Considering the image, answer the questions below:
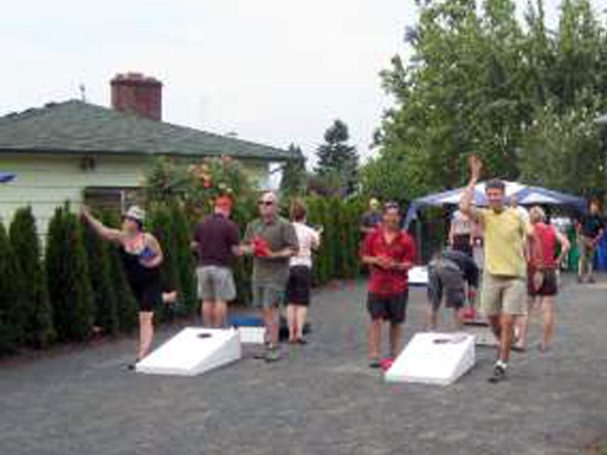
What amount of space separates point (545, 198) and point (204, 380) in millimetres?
16826

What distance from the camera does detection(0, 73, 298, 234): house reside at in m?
20.5

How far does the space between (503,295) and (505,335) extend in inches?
16.0

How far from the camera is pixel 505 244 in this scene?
11609 mm

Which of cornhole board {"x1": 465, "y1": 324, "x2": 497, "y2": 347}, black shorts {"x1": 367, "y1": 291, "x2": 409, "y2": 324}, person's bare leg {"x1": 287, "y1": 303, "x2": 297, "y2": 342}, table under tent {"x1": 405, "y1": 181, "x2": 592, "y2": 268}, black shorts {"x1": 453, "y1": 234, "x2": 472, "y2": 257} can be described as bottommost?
cornhole board {"x1": 465, "y1": 324, "x2": 497, "y2": 347}

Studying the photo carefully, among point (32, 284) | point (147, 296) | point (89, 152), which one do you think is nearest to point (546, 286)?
point (147, 296)

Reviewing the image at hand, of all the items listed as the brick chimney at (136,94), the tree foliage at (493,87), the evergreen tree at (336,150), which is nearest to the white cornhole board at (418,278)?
the brick chimney at (136,94)

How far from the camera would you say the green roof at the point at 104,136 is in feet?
68.6

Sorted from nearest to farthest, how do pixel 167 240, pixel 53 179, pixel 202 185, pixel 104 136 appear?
pixel 167 240 → pixel 202 185 → pixel 53 179 → pixel 104 136

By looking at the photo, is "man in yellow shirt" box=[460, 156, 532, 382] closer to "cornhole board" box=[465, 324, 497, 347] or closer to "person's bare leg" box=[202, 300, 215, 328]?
"cornhole board" box=[465, 324, 497, 347]

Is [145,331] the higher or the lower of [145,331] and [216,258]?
the lower

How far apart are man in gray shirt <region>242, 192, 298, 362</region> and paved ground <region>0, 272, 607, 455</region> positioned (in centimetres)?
55

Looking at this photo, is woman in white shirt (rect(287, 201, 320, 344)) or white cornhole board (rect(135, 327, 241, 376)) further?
woman in white shirt (rect(287, 201, 320, 344))

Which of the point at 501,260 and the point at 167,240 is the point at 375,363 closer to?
the point at 501,260

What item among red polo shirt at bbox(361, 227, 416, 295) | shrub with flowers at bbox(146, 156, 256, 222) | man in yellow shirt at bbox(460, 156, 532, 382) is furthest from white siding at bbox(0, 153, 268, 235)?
man in yellow shirt at bbox(460, 156, 532, 382)
